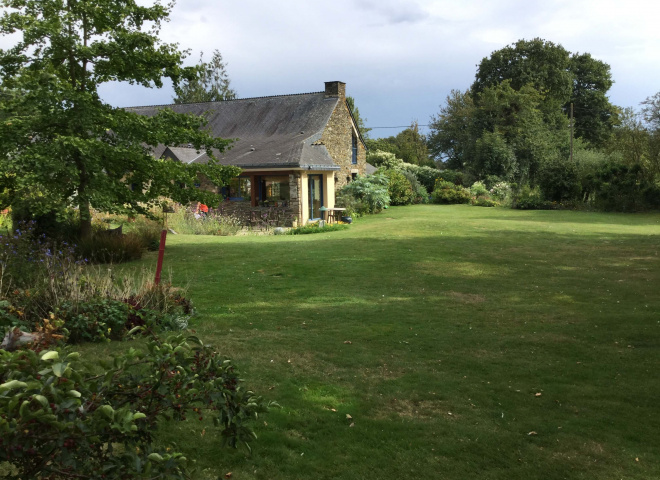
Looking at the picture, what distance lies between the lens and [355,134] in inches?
1315

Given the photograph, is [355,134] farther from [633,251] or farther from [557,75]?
[557,75]

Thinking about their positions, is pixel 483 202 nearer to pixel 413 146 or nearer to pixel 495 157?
pixel 495 157

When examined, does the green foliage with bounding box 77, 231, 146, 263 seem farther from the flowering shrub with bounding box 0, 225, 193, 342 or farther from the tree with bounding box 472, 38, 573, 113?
the tree with bounding box 472, 38, 573, 113

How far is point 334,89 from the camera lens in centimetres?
3119

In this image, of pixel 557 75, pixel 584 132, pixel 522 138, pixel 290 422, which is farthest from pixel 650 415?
pixel 584 132

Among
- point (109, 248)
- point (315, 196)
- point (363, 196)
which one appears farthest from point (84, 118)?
point (363, 196)

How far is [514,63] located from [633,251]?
144 ft

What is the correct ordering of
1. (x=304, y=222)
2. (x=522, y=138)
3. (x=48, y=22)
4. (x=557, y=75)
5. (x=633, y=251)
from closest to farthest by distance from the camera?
(x=48, y=22), (x=633, y=251), (x=304, y=222), (x=522, y=138), (x=557, y=75)

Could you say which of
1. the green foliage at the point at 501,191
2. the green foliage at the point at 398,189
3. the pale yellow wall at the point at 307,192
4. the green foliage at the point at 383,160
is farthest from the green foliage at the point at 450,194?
the pale yellow wall at the point at 307,192

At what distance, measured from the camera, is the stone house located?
24.4 metres

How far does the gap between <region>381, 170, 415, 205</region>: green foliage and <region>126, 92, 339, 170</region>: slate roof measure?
812cm

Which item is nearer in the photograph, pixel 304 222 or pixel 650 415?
pixel 650 415

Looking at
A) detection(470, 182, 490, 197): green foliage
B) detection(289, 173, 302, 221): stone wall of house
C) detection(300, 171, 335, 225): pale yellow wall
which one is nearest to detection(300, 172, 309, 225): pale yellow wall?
detection(300, 171, 335, 225): pale yellow wall

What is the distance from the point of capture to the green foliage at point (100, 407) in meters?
1.97
